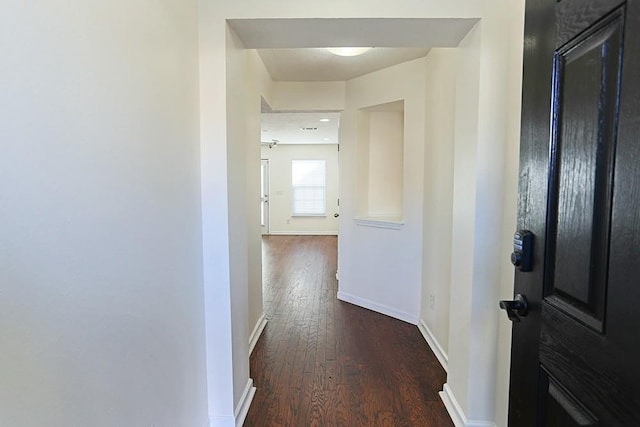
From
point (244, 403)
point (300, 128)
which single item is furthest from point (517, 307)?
point (300, 128)

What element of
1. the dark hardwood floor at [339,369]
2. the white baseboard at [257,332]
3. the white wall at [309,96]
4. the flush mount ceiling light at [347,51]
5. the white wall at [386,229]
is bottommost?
the dark hardwood floor at [339,369]

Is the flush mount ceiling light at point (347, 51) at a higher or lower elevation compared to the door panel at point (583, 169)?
higher

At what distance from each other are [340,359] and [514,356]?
1.71 meters

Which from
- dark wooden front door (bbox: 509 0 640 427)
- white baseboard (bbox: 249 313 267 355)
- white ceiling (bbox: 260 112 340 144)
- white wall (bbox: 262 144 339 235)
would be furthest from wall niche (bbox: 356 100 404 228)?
white wall (bbox: 262 144 339 235)

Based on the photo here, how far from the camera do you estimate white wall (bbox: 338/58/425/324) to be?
3.14 meters

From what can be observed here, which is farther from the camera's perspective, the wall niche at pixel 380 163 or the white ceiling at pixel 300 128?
the white ceiling at pixel 300 128

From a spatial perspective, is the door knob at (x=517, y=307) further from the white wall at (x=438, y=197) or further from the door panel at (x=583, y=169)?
the white wall at (x=438, y=197)

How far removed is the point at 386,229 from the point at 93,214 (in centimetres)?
285

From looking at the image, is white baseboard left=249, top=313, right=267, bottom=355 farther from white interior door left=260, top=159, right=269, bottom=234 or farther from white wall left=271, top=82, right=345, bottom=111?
white interior door left=260, top=159, right=269, bottom=234

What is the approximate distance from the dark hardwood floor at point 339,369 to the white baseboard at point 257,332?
44 millimetres

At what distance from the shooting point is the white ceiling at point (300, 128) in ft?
17.3

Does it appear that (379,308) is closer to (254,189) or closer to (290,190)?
(254,189)

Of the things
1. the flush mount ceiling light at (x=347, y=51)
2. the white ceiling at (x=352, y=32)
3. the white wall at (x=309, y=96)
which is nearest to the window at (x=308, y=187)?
the white wall at (x=309, y=96)

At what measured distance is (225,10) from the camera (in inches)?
62.6
